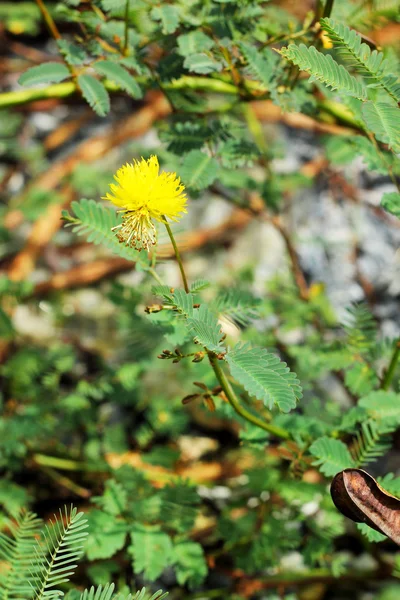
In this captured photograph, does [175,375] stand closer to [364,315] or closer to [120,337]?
[120,337]

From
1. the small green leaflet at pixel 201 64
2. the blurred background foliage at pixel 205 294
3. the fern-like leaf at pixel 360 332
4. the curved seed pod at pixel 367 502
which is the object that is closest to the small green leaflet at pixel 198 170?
the blurred background foliage at pixel 205 294

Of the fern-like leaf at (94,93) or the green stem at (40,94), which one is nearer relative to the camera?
the fern-like leaf at (94,93)

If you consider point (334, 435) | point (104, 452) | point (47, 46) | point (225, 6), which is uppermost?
point (225, 6)

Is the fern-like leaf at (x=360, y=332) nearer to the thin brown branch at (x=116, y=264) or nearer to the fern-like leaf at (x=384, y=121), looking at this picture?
→ the fern-like leaf at (x=384, y=121)

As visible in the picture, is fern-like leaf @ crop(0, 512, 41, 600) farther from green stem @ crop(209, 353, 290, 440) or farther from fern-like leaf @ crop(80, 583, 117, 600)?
green stem @ crop(209, 353, 290, 440)

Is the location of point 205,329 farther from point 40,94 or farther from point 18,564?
point 40,94

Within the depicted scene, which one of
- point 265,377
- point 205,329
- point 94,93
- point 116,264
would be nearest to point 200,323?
point 205,329

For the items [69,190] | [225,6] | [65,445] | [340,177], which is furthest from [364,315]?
[69,190]
